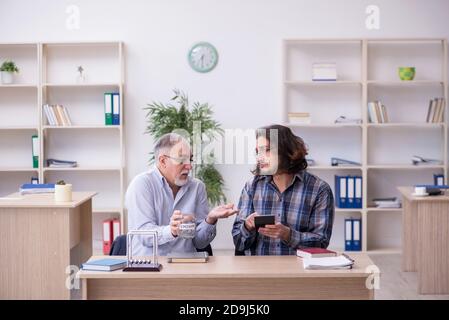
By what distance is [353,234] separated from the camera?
6.01 meters

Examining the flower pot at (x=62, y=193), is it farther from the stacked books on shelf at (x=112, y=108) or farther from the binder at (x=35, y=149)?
the binder at (x=35, y=149)

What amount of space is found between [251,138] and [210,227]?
312 cm

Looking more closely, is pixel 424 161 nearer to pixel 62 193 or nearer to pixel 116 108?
pixel 116 108

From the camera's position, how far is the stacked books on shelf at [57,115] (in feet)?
19.6

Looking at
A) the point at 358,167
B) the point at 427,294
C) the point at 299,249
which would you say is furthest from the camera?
the point at 358,167

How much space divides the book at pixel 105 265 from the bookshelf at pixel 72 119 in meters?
3.46

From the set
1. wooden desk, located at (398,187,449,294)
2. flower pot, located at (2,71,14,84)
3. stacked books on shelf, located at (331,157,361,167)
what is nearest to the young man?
wooden desk, located at (398,187,449,294)

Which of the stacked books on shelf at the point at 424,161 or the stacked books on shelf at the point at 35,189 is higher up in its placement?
the stacked books on shelf at the point at 424,161

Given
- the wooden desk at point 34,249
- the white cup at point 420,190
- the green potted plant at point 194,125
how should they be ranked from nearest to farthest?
the wooden desk at point 34,249 → the white cup at point 420,190 → the green potted plant at point 194,125

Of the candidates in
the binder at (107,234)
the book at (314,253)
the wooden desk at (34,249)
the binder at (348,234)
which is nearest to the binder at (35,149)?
the binder at (107,234)

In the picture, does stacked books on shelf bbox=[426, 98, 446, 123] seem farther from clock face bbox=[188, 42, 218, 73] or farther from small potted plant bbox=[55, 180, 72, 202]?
small potted plant bbox=[55, 180, 72, 202]
